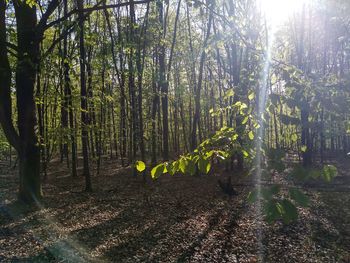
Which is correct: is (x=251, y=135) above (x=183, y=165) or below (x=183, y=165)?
above

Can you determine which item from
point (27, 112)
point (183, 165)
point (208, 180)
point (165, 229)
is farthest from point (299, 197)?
point (208, 180)

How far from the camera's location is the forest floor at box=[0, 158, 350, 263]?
6.42m

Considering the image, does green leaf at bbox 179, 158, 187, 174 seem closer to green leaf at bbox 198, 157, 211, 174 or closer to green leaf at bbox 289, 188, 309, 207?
green leaf at bbox 198, 157, 211, 174

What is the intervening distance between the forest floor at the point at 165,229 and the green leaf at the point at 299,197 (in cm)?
544

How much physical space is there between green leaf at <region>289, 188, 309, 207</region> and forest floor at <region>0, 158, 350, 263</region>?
17.8 feet

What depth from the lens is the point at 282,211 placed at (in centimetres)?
135

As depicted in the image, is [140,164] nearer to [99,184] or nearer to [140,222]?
[140,222]

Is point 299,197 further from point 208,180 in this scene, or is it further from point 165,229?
point 208,180

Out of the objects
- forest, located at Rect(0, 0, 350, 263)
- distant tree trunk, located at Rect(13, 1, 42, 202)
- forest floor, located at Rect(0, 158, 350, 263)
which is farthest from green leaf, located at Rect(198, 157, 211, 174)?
distant tree trunk, located at Rect(13, 1, 42, 202)

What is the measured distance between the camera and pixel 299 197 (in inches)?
51.4

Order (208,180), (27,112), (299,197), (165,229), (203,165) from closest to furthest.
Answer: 1. (299,197)
2. (203,165)
3. (165,229)
4. (27,112)
5. (208,180)

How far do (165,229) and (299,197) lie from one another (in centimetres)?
717

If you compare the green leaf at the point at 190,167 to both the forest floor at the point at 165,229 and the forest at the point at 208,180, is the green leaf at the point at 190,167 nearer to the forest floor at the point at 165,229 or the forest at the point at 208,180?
the forest at the point at 208,180

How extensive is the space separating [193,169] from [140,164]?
0.41 metres
